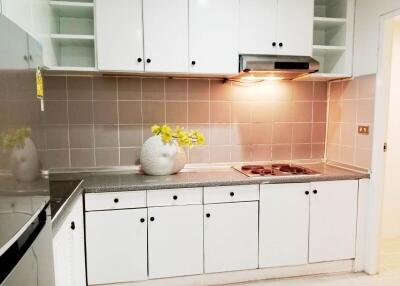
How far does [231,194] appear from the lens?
212 centimetres

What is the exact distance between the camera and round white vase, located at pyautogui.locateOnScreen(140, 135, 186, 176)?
7.30ft

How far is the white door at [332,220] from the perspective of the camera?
2.27 m

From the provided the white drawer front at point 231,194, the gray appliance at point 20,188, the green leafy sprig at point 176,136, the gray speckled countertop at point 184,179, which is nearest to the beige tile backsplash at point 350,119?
the gray speckled countertop at point 184,179

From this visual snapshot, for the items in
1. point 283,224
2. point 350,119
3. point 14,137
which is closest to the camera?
point 14,137

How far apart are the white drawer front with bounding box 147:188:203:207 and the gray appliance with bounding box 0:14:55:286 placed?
3.45ft

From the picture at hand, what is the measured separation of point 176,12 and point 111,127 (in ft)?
3.35

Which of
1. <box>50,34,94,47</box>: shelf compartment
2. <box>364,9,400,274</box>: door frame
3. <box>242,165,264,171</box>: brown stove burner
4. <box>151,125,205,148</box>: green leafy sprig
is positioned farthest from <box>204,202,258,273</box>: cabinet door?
<box>50,34,94,47</box>: shelf compartment

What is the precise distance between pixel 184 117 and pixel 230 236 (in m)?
1.03

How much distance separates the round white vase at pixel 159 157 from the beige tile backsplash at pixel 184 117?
0.83ft

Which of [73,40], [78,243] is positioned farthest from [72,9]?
[78,243]

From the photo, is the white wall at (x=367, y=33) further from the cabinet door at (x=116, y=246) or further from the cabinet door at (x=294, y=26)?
the cabinet door at (x=116, y=246)

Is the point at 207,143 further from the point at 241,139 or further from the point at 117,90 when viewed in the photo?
the point at 117,90

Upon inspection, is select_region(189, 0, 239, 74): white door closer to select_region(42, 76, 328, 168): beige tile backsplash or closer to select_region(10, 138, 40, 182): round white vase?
select_region(42, 76, 328, 168): beige tile backsplash

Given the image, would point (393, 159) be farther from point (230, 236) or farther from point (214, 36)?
point (214, 36)
